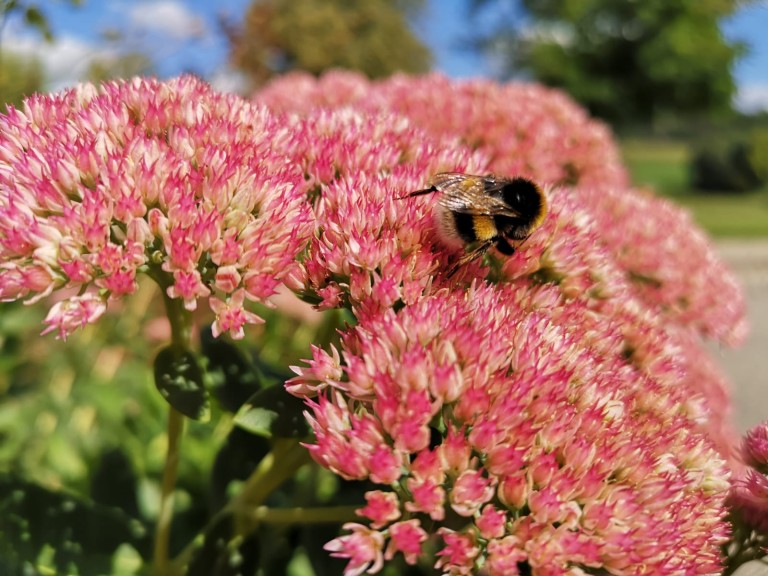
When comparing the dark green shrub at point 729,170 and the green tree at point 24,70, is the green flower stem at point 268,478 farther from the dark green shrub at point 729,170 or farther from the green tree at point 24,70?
the dark green shrub at point 729,170

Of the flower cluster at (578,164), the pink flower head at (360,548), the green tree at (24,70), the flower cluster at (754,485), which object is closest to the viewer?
the pink flower head at (360,548)

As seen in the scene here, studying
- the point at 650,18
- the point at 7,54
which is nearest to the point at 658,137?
the point at 650,18

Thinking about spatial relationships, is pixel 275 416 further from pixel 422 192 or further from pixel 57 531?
pixel 57 531

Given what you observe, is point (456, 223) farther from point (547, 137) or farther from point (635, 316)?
point (547, 137)

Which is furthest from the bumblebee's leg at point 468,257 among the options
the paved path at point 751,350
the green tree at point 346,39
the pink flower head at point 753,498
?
the green tree at point 346,39

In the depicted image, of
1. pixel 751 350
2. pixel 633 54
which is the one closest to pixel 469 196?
pixel 751 350

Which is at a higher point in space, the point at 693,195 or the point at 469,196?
the point at 693,195
